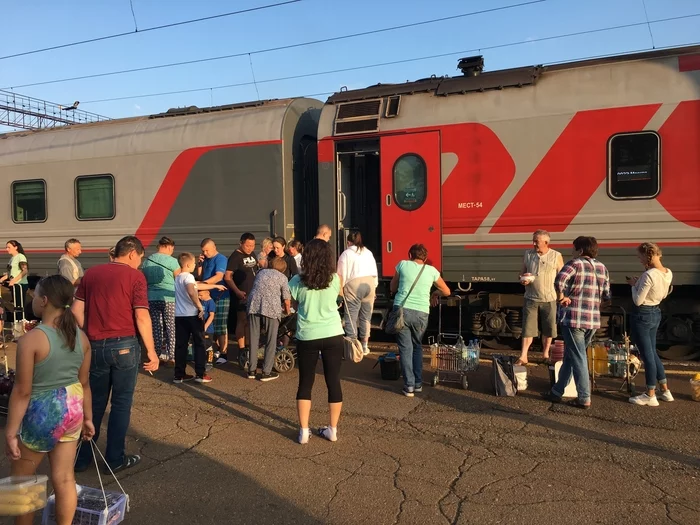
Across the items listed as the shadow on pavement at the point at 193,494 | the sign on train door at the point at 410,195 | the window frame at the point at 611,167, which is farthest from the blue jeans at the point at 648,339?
the shadow on pavement at the point at 193,494

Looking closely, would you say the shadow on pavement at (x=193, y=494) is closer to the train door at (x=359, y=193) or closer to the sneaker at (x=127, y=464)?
the sneaker at (x=127, y=464)

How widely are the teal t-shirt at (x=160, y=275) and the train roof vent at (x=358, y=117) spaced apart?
9.50 feet

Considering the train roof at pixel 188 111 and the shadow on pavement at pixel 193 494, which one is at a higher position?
the train roof at pixel 188 111

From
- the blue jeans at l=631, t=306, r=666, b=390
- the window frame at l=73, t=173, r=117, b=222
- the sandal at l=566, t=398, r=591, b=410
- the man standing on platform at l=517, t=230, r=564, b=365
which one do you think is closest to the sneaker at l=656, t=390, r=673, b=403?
the blue jeans at l=631, t=306, r=666, b=390

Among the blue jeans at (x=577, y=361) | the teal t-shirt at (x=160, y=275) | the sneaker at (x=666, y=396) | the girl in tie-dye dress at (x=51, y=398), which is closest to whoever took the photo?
the girl in tie-dye dress at (x=51, y=398)

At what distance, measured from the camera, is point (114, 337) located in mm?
4332

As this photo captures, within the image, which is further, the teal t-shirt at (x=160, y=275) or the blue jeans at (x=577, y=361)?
the teal t-shirt at (x=160, y=275)

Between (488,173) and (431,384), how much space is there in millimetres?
2736

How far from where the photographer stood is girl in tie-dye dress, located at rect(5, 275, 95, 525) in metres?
3.05

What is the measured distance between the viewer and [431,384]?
652cm

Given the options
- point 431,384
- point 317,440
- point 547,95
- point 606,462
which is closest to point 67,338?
point 317,440

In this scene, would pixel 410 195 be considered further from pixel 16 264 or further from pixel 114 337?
pixel 16 264

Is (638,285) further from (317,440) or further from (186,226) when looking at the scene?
(186,226)

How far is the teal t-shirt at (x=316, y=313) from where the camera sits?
4.85 meters
